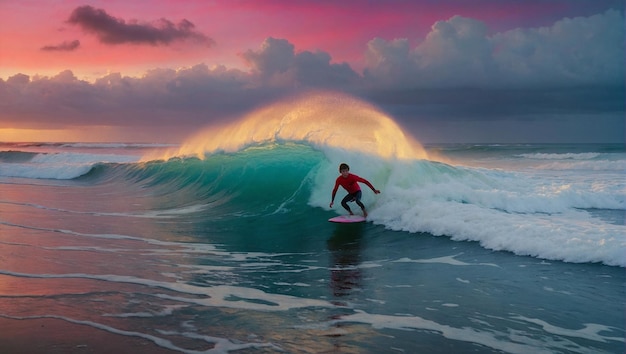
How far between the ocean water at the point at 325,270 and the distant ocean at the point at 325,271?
3 centimetres

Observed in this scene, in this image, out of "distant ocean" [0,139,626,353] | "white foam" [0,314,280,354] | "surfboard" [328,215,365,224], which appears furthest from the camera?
"surfboard" [328,215,365,224]

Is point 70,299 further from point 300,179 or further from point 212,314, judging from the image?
point 300,179

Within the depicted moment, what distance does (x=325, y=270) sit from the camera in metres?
7.58

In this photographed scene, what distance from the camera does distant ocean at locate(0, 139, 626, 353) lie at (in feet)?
15.8

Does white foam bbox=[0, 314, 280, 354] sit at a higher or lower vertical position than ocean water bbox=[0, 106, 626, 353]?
lower

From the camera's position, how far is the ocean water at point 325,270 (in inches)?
189

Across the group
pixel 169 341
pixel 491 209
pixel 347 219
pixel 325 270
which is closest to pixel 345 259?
pixel 325 270

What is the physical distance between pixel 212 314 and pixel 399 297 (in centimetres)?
217

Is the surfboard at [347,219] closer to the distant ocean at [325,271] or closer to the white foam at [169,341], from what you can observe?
the distant ocean at [325,271]

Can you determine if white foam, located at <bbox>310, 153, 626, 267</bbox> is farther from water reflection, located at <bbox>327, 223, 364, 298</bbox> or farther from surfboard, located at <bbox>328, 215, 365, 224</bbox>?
water reflection, located at <bbox>327, 223, 364, 298</bbox>

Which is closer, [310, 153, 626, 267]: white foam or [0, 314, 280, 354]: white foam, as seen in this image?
[0, 314, 280, 354]: white foam

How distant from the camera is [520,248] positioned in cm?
845

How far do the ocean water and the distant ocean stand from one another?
0.03 meters

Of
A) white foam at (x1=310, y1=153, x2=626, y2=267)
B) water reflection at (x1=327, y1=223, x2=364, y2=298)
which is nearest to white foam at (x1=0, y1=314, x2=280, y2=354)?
water reflection at (x1=327, y1=223, x2=364, y2=298)
